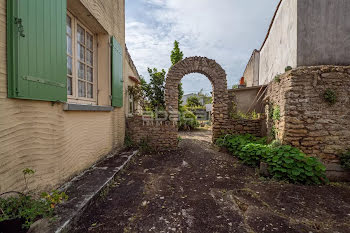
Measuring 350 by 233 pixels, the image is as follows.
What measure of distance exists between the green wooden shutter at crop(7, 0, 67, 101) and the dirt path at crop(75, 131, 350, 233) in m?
1.66

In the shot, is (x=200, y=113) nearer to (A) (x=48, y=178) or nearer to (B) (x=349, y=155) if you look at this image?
(B) (x=349, y=155)

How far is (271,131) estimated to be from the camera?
4.65 m

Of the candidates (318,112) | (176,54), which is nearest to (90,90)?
(318,112)

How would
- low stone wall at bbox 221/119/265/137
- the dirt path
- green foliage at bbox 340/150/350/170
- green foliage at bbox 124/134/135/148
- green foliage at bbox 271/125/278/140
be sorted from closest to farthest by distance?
the dirt path, green foliage at bbox 340/150/350/170, green foliage at bbox 271/125/278/140, green foliage at bbox 124/134/135/148, low stone wall at bbox 221/119/265/137

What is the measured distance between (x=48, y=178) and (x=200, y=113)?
14339 mm

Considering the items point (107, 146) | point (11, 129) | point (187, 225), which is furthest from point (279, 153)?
point (11, 129)

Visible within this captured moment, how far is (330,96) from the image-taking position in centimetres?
352

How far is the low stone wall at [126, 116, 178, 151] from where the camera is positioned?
5.46m

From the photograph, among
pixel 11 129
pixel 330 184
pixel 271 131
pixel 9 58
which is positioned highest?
pixel 9 58

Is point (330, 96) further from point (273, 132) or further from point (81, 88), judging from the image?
point (81, 88)

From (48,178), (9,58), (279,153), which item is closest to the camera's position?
(9,58)

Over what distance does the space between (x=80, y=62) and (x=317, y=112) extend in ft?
17.2

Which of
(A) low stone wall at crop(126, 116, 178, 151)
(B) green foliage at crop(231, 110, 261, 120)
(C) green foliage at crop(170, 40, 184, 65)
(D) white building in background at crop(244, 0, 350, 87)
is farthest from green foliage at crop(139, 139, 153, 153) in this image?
(C) green foliage at crop(170, 40, 184, 65)

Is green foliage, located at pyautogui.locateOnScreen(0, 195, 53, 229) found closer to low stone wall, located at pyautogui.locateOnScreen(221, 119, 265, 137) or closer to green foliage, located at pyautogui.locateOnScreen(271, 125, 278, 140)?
green foliage, located at pyautogui.locateOnScreen(271, 125, 278, 140)
